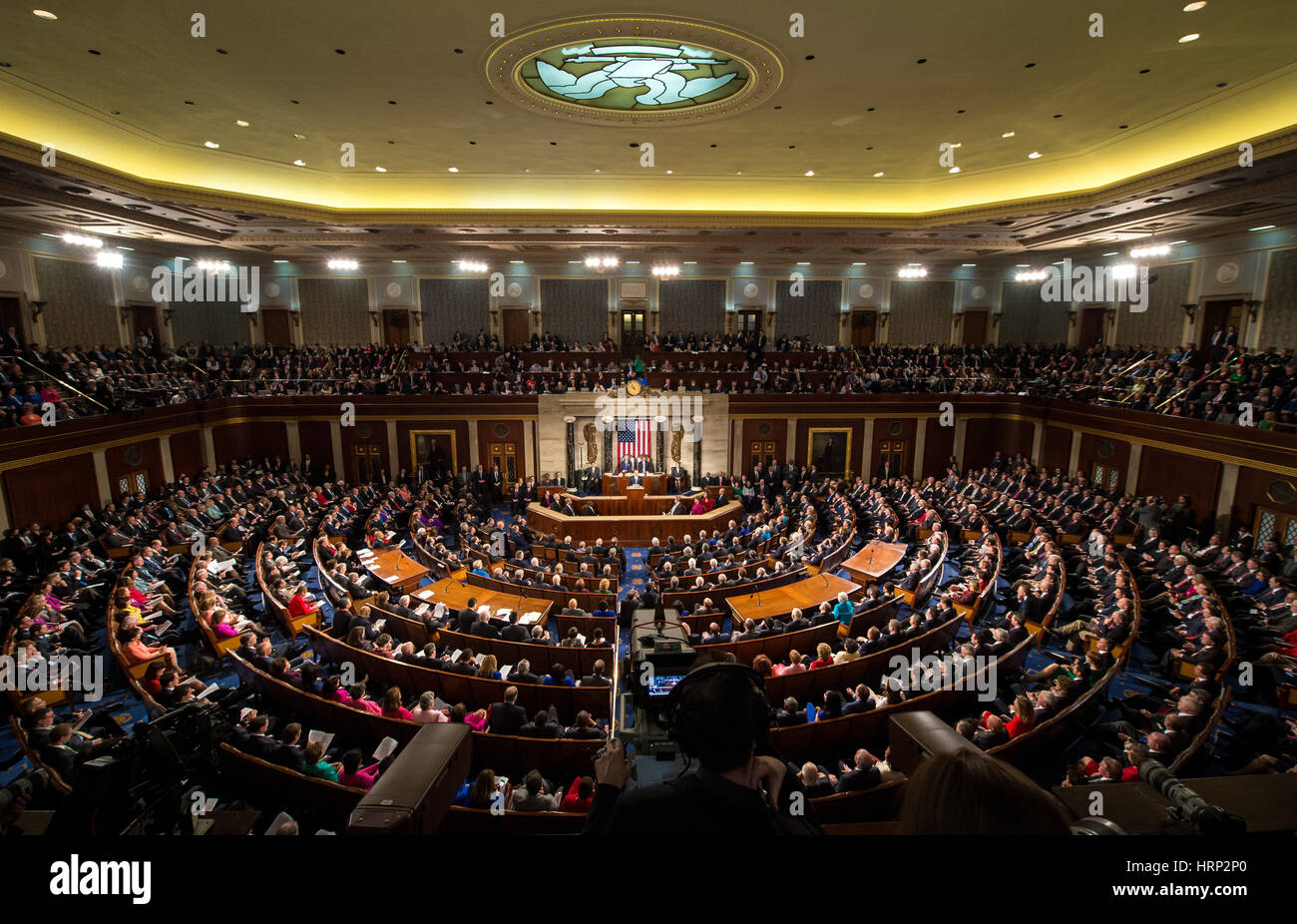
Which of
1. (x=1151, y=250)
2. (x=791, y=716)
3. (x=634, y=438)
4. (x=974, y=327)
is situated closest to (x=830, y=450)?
(x=634, y=438)

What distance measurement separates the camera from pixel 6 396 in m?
14.4

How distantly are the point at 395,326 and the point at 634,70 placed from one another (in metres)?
19.1

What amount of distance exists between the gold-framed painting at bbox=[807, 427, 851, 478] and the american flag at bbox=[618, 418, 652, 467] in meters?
6.23

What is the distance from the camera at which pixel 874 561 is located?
539 inches

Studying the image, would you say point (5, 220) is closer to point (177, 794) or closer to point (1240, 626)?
point (177, 794)

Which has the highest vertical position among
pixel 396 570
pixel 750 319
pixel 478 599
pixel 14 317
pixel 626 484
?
pixel 750 319

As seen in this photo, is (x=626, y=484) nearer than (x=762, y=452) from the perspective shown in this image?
Yes

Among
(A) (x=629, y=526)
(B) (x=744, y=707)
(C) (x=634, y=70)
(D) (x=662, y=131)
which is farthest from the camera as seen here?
(A) (x=629, y=526)

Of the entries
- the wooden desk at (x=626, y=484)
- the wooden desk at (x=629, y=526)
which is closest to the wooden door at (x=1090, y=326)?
the wooden desk at (x=629, y=526)

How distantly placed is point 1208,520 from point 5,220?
32255 millimetres

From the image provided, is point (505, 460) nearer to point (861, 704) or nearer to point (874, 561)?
point (874, 561)

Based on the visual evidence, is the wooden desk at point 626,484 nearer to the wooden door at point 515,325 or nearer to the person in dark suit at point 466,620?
the person in dark suit at point 466,620

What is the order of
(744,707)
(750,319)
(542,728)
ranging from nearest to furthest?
(744,707) < (542,728) < (750,319)

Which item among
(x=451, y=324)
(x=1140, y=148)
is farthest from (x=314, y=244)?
(x=1140, y=148)
